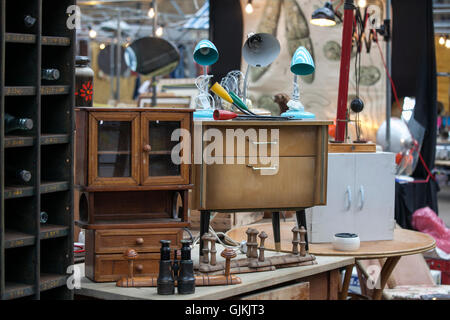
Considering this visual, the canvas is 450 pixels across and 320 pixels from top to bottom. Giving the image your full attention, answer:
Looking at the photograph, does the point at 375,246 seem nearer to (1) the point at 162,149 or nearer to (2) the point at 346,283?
(2) the point at 346,283

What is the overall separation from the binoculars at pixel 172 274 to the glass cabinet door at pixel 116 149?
352 mm

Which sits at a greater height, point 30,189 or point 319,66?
point 319,66

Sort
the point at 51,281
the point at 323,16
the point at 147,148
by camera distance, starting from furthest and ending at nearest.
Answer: the point at 323,16
the point at 147,148
the point at 51,281

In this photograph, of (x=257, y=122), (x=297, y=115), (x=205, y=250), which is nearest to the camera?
(x=205, y=250)

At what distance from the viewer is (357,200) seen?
3.98 m

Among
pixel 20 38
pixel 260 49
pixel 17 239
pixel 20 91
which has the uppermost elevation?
pixel 260 49

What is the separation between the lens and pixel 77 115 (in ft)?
10.0

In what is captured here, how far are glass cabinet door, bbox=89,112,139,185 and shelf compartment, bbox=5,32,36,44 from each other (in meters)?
0.51

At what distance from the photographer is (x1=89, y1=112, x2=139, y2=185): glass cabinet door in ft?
9.68

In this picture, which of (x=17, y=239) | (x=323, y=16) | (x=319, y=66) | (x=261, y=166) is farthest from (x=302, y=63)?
(x=319, y=66)

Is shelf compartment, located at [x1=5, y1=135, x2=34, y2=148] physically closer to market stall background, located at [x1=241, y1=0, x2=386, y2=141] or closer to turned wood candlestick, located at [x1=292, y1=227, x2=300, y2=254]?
turned wood candlestick, located at [x1=292, y1=227, x2=300, y2=254]

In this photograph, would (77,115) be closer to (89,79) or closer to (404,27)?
(89,79)

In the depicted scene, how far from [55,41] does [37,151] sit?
0.44 metres
